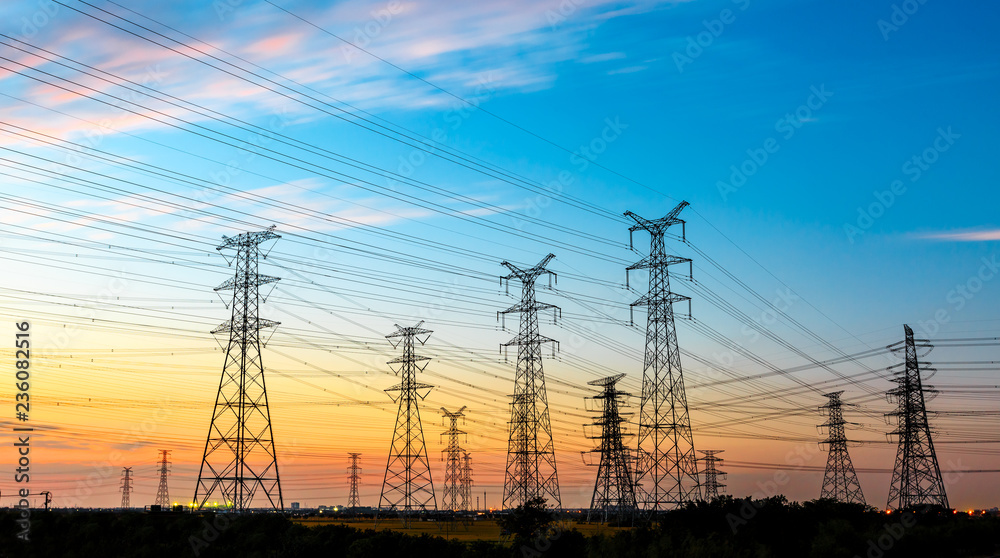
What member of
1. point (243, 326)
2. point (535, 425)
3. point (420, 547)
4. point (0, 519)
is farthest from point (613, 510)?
point (0, 519)

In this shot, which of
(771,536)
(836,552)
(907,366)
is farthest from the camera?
(907,366)

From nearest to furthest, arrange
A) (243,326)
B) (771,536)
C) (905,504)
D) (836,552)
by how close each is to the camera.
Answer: (836,552), (771,536), (243,326), (905,504)

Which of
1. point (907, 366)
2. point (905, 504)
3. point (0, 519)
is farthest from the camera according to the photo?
point (907, 366)

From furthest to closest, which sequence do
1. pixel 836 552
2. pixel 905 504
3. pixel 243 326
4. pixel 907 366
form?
1. pixel 907 366
2. pixel 905 504
3. pixel 243 326
4. pixel 836 552

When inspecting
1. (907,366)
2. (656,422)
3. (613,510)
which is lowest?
(613,510)

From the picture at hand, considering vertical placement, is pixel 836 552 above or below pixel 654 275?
below

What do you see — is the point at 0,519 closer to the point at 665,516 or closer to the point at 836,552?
the point at 665,516

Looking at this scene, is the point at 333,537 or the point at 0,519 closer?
the point at 333,537

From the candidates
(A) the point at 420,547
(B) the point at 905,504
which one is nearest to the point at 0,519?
(A) the point at 420,547

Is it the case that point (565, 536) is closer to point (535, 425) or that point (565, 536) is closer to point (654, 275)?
point (535, 425)
